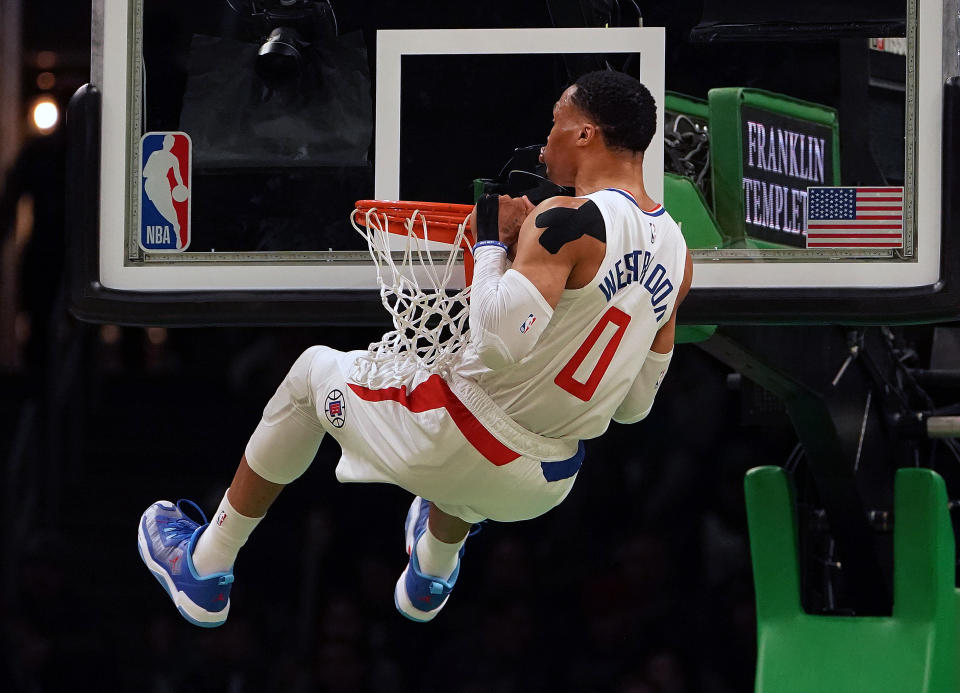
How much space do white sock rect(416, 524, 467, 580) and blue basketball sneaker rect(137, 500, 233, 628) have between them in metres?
0.55

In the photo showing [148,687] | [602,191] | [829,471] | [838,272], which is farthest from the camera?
[148,687]

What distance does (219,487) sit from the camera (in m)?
7.15

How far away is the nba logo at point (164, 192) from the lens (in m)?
4.09

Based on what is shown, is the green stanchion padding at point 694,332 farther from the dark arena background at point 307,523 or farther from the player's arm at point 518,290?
the dark arena background at point 307,523

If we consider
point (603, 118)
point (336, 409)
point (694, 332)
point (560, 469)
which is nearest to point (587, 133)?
point (603, 118)

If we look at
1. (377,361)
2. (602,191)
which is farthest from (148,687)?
(602,191)

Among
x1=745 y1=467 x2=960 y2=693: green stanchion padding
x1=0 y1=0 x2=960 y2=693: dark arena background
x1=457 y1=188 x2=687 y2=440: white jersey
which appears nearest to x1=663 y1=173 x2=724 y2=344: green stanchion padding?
x1=457 y1=188 x2=687 y2=440: white jersey

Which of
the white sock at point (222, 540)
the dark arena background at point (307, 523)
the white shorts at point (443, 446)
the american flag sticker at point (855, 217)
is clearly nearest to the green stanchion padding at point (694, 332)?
the american flag sticker at point (855, 217)

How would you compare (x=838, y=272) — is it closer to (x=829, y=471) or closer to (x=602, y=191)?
(x=602, y=191)

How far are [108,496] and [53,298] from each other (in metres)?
1.02

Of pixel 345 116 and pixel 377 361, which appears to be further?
pixel 345 116

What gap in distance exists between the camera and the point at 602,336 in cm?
335

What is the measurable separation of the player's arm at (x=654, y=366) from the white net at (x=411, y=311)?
46cm

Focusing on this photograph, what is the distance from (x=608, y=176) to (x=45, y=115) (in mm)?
4615
